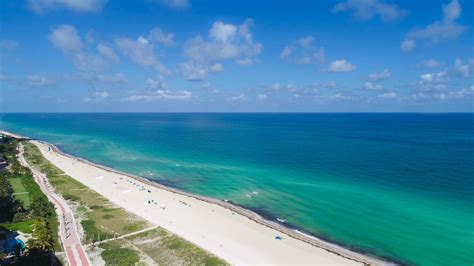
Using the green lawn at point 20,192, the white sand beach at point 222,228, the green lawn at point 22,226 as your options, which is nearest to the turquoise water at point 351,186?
the white sand beach at point 222,228

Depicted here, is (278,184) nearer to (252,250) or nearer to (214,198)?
(214,198)

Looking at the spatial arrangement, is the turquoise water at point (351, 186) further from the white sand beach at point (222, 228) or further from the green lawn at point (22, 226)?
the green lawn at point (22, 226)

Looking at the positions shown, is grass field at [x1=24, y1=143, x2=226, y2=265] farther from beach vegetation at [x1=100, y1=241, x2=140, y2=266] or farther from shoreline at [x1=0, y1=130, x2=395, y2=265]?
shoreline at [x1=0, y1=130, x2=395, y2=265]

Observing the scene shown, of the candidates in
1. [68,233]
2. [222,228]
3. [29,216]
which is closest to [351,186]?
[222,228]

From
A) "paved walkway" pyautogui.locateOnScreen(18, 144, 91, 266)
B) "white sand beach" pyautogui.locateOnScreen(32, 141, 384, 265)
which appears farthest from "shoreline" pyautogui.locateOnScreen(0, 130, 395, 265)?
"paved walkway" pyautogui.locateOnScreen(18, 144, 91, 266)

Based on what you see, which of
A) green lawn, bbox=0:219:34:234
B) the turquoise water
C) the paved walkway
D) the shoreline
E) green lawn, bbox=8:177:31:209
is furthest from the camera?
green lawn, bbox=8:177:31:209

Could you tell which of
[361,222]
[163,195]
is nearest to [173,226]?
[163,195]
